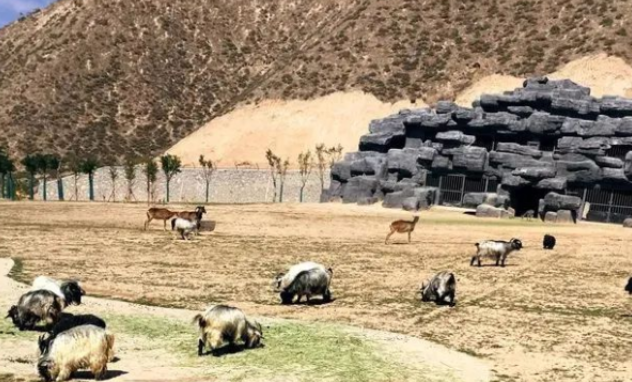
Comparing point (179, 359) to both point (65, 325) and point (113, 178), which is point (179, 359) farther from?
point (113, 178)

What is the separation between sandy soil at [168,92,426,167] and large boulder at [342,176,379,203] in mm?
23053

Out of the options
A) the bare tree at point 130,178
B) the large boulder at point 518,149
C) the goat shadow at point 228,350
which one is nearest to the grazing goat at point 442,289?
the goat shadow at point 228,350

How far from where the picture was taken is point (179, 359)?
1530 cm

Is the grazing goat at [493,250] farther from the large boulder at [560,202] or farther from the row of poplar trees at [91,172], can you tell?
the row of poplar trees at [91,172]

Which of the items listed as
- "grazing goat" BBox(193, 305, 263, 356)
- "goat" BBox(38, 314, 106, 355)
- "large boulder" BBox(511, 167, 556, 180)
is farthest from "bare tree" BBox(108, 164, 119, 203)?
"goat" BBox(38, 314, 106, 355)

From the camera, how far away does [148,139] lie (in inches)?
4621

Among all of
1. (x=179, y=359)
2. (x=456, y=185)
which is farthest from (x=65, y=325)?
(x=456, y=185)

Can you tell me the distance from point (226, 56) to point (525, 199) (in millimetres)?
86690

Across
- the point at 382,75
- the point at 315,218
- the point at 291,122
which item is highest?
the point at 382,75

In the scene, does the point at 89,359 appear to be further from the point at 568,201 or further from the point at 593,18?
the point at 593,18

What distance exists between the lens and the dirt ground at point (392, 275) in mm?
18281

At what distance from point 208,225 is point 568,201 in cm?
3399

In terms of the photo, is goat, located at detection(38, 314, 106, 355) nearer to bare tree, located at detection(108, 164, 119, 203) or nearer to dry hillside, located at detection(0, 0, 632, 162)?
bare tree, located at detection(108, 164, 119, 203)

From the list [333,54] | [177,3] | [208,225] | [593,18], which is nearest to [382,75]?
[333,54]
